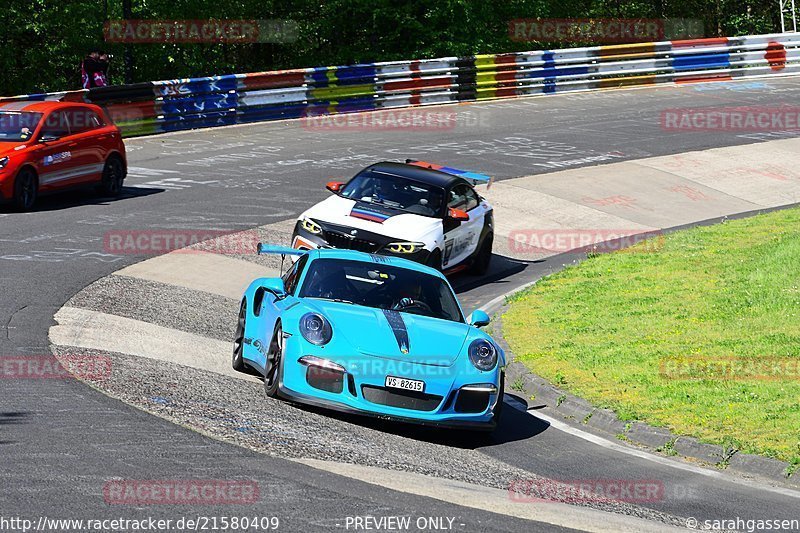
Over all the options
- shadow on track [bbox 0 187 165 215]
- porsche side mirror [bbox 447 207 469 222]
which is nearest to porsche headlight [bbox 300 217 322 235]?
porsche side mirror [bbox 447 207 469 222]

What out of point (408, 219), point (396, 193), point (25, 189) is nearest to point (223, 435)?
point (408, 219)

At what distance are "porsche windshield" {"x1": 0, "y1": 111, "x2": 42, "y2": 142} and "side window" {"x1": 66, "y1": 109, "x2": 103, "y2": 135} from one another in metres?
0.63

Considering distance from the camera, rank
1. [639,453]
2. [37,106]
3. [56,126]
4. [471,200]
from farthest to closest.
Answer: [37,106], [56,126], [471,200], [639,453]

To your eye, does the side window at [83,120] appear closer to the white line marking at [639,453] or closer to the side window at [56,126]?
the side window at [56,126]

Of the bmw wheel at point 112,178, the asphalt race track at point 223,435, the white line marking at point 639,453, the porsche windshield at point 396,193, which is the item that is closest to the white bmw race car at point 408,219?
the porsche windshield at point 396,193

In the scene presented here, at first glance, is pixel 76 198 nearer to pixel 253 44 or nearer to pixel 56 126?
pixel 56 126

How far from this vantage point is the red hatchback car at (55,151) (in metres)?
19.7

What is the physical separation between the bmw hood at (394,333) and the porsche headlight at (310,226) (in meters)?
5.60

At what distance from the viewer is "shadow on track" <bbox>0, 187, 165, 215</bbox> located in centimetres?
2048

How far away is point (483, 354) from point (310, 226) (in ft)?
21.4

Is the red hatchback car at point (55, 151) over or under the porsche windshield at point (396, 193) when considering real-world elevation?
over

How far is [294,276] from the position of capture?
1186 centimetres

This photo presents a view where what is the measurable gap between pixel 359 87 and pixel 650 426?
75.1 ft

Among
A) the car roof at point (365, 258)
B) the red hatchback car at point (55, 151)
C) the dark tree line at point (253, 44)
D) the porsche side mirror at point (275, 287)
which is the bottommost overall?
the porsche side mirror at point (275, 287)
